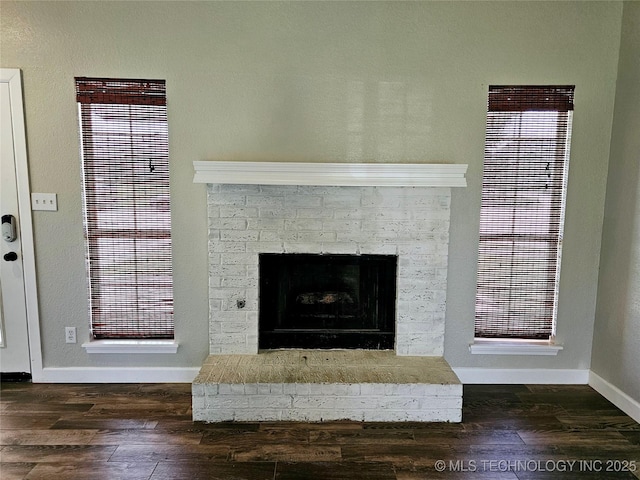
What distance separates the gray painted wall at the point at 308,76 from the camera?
2.50 meters

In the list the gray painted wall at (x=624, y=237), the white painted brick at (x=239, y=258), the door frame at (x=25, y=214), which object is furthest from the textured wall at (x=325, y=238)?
the door frame at (x=25, y=214)

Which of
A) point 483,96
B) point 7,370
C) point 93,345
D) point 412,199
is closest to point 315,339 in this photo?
point 412,199

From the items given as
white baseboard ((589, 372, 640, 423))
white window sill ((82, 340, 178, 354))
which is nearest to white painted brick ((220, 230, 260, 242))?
white window sill ((82, 340, 178, 354))

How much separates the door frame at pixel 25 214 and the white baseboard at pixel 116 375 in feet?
0.31

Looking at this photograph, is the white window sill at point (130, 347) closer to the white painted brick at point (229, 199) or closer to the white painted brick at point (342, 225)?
the white painted brick at point (229, 199)

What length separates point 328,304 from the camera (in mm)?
2756

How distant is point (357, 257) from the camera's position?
105 inches

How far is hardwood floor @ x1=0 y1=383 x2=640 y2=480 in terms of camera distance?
6.25 ft

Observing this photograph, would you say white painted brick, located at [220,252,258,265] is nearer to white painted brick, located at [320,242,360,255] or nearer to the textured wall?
the textured wall

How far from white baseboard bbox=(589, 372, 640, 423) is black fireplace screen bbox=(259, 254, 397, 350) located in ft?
4.63

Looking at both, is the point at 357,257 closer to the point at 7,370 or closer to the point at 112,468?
the point at 112,468

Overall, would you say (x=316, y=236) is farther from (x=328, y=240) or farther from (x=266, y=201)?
(x=266, y=201)

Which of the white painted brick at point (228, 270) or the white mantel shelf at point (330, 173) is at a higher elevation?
the white mantel shelf at point (330, 173)

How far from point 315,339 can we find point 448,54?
208 cm
